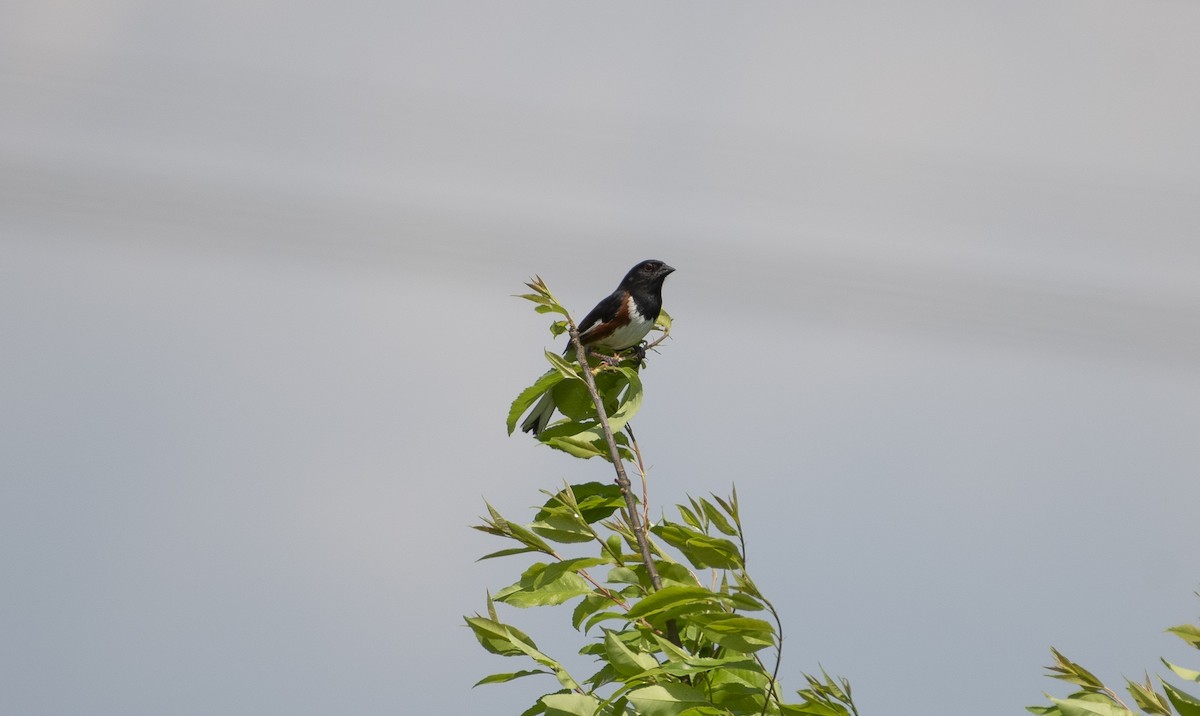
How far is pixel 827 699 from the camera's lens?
128 inches

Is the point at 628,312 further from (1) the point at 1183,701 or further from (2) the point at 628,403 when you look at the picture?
(1) the point at 1183,701

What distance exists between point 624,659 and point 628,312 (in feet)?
13.4

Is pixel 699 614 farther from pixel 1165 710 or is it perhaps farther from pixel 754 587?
pixel 1165 710

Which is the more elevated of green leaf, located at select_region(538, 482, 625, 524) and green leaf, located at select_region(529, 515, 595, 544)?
green leaf, located at select_region(538, 482, 625, 524)

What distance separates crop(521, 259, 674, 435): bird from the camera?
6805 mm

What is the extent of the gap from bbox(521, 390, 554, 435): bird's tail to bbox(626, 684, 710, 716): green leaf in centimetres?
167

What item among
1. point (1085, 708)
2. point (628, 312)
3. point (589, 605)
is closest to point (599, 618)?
point (589, 605)

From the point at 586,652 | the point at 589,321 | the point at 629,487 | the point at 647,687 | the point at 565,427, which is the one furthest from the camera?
the point at 589,321

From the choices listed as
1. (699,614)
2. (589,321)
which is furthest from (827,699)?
(589,321)

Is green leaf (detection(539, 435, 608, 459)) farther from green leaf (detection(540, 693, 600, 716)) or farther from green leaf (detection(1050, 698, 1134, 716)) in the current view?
green leaf (detection(1050, 698, 1134, 716))

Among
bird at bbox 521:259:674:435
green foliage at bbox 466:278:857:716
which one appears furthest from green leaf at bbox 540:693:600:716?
bird at bbox 521:259:674:435

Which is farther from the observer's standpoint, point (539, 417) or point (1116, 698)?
point (539, 417)

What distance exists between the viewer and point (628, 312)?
7.06m

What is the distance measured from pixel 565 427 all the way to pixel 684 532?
87 cm
